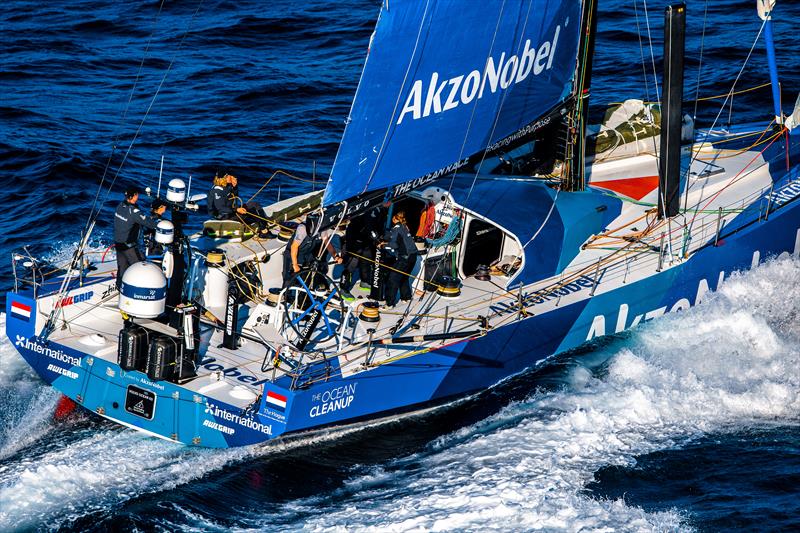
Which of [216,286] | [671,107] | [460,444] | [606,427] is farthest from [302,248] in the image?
[671,107]

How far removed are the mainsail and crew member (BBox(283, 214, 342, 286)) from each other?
0.98m

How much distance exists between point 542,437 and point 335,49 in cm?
1673

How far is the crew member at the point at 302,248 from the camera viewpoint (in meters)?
13.5

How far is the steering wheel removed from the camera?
13.1 meters

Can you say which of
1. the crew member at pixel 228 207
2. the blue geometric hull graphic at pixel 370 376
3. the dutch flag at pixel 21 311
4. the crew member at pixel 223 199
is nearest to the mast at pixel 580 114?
the blue geometric hull graphic at pixel 370 376

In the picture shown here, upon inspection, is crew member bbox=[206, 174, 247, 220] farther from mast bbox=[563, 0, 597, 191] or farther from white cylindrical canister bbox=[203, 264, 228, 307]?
mast bbox=[563, 0, 597, 191]

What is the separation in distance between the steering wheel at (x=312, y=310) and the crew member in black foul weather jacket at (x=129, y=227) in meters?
1.84

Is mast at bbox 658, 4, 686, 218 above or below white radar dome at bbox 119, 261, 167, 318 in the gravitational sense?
above

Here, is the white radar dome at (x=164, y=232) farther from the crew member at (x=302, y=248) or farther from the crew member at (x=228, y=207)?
the crew member at (x=228, y=207)

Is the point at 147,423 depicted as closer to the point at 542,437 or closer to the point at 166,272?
the point at 166,272

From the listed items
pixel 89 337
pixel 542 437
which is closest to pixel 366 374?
pixel 542 437

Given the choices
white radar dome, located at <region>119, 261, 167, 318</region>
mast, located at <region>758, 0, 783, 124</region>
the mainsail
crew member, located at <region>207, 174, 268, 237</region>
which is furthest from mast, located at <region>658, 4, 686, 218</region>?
white radar dome, located at <region>119, 261, 167, 318</region>

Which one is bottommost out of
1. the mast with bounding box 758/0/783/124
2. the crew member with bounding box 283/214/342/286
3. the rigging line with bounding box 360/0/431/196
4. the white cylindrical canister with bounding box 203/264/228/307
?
the white cylindrical canister with bounding box 203/264/228/307

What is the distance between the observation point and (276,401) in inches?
480
